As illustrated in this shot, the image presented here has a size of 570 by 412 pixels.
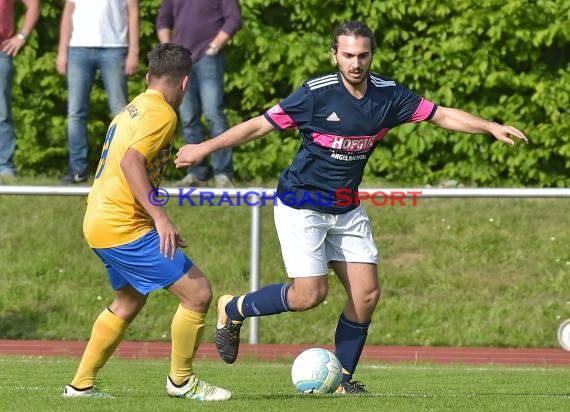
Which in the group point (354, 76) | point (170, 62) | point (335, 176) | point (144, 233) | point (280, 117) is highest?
point (170, 62)

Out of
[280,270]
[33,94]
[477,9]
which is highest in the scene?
[477,9]

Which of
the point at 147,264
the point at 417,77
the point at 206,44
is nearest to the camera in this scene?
the point at 147,264

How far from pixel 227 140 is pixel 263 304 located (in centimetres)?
107

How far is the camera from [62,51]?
42.7 ft

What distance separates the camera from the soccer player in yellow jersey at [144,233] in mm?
7289

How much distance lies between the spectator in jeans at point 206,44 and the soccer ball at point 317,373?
205 inches

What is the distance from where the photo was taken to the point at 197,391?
763 cm

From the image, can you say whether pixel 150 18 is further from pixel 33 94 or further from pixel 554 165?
pixel 554 165

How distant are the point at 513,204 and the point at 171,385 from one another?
617cm

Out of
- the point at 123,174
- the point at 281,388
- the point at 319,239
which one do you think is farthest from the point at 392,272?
the point at 123,174

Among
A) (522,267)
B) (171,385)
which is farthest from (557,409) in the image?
(522,267)

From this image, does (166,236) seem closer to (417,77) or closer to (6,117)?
(6,117)

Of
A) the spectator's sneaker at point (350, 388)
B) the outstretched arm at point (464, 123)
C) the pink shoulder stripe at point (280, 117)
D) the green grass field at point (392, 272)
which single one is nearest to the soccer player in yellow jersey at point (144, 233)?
the pink shoulder stripe at point (280, 117)

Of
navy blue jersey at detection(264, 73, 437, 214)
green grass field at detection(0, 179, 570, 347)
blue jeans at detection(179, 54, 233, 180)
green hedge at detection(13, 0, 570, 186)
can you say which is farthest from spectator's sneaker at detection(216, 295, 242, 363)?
green hedge at detection(13, 0, 570, 186)
